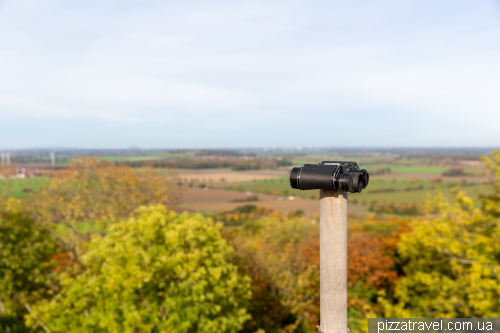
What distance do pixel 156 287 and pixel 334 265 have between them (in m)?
8.05

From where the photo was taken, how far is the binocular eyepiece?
228 centimetres

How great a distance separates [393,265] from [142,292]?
17.5m

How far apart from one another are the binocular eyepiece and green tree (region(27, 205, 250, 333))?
6.79 metres

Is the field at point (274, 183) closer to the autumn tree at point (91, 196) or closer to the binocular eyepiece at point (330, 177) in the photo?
the autumn tree at point (91, 196)

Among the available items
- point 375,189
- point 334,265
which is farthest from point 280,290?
point 375,189

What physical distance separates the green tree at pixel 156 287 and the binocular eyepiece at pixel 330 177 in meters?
6.79

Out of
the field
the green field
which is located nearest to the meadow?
the field

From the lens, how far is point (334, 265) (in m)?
2.38

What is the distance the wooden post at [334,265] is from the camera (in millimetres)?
2355

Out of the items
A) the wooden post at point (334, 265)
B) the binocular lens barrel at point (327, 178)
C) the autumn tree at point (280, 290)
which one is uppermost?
the binocular lens barrel at point (327, 178)

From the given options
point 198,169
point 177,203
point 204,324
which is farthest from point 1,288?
point 198,169

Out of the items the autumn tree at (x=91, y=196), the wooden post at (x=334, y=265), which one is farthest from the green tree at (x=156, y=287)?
the autumn tree at (x=91, y=196)

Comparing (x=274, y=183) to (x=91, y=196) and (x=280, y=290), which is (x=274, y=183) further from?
(x=280, y=290)

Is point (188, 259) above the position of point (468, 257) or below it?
above
